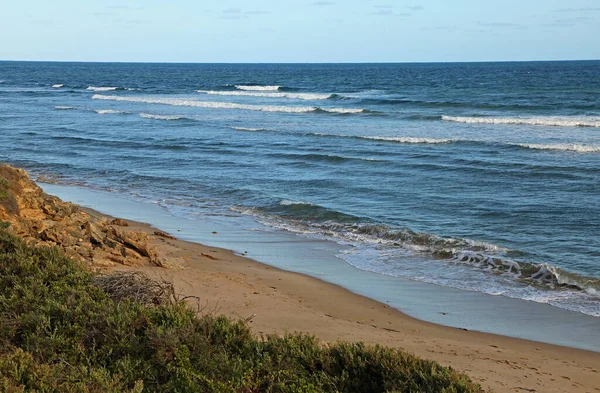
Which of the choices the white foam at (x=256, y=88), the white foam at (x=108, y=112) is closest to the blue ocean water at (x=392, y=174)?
the white foam at (x=108, y=112)

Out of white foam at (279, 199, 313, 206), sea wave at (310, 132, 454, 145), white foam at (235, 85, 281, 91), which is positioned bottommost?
white foam at (279, 199, 313, 206)

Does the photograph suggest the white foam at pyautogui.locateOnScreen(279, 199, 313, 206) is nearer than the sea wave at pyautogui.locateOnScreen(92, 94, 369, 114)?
Yes

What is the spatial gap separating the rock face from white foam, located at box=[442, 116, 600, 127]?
2673 cm

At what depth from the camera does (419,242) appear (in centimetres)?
1374

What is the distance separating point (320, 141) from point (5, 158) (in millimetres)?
12688

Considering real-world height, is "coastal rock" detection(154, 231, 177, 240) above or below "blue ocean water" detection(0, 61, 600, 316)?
below

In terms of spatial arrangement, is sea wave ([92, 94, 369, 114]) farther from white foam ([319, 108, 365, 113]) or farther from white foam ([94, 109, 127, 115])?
white foam ([94, 109, 127, 115])

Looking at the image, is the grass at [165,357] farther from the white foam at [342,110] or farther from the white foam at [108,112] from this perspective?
the white foam at [108,112]

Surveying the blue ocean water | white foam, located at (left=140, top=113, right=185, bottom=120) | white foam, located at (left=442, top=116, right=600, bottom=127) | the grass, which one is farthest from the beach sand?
white foam, located at (left=140, top=113, right=185, bottom=120)

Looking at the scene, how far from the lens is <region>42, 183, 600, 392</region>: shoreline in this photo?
7316mm

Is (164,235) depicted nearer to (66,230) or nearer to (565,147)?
(66,230)

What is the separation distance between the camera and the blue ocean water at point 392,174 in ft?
41.4

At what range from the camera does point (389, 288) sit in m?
11.0

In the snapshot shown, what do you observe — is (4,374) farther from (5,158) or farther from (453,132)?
(453,132)
